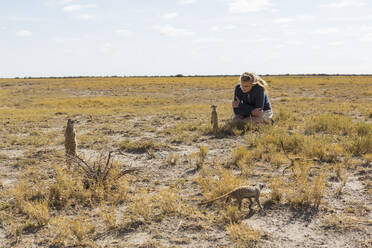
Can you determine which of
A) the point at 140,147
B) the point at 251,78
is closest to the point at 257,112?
the point at 251,78

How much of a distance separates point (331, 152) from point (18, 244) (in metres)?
4.78

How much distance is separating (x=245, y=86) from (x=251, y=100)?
0.48 meters

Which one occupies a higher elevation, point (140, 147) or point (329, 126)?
point (329, 126)

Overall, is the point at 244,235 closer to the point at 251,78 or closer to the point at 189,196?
the point at 189,196

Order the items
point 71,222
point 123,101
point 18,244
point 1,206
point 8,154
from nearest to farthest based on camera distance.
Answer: point 18,244
point 71,222
point 1,206
point 8,154
point 123,101

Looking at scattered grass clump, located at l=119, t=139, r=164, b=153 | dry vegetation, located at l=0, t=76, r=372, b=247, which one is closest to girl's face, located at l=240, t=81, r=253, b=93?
dry vegetation, located at l=0, t=76, r=372, b=247

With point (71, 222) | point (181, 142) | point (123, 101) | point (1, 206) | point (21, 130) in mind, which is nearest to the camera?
Answer: point (71, 222)

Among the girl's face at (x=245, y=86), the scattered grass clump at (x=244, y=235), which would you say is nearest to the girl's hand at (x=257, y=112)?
the girl's face at (x=245, y=86)

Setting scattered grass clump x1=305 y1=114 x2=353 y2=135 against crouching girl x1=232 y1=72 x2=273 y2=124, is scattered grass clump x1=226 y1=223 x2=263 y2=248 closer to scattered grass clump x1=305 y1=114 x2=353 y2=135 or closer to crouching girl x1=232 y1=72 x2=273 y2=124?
crouching girl x1=232 y1=72 x2=273 y2=124

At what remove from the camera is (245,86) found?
804 centimetres

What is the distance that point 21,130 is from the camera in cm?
1009

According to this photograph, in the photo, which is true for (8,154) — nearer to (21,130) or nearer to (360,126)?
(21,130)

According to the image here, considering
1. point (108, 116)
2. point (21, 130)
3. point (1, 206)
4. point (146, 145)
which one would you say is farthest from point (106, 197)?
point (108, 116)

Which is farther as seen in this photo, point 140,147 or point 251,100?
point 251,100
